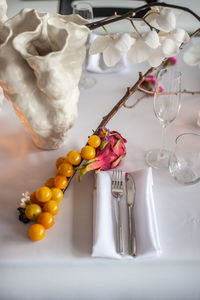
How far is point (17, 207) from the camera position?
2.79 ft

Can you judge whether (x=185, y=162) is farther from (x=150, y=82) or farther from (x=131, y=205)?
(x=150, y=82)

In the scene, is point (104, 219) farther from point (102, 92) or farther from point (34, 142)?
point (102, 92)

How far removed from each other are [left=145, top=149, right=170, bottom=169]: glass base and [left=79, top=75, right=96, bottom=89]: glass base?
48 centimetres

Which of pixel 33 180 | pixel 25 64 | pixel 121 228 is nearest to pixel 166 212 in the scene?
pixel 121 228

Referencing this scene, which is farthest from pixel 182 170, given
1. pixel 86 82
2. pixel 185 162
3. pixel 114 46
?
pixel 86 82

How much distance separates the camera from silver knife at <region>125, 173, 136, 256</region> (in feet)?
2.43

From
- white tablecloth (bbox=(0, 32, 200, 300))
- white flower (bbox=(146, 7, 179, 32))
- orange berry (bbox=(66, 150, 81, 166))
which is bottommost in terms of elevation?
white tablecloth (bbox=(0, 32, 200, 300))

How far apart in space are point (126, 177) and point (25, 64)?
440mm

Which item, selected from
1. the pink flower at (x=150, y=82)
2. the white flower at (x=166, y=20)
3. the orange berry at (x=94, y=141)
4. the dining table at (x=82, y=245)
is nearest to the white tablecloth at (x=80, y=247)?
the dining table at (x=82, y=245)

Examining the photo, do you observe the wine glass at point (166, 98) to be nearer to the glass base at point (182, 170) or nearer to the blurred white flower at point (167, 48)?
the glass base at point (182, 170)

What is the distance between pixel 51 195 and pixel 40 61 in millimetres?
361

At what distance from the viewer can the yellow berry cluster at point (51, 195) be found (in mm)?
765

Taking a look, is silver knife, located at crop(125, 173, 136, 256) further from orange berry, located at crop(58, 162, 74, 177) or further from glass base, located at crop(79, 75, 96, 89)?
glass base, located at crop(79, 75, 96, 89)

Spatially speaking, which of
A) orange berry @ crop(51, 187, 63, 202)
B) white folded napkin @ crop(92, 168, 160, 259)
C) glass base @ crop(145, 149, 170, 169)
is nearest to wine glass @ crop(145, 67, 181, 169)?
glass base @ crop(145, 149, 170, 169)
